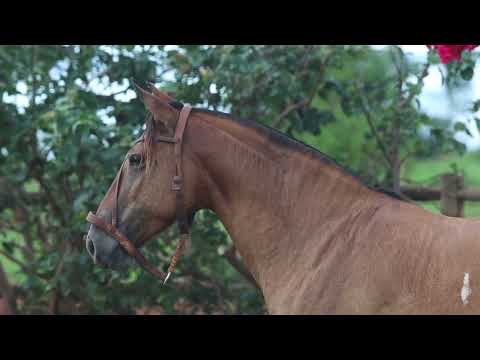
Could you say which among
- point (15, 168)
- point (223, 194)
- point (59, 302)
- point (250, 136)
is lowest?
point (59, 302)

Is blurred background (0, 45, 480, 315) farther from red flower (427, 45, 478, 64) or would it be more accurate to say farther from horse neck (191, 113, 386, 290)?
horse neck (191, 113, 386, 290)

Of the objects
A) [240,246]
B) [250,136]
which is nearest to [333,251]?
[240,246]

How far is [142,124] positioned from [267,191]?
197 centimetres

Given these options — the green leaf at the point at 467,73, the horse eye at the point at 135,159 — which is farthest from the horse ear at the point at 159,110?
the green leaf at the point at 467,73

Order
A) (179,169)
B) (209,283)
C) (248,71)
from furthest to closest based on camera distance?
(209,283)
(248,71)
(179,169)

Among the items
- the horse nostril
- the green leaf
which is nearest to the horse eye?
the horse nostril

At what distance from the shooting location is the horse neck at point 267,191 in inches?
99.8

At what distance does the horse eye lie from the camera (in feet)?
8.67

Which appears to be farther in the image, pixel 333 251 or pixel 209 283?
pixel 209 283

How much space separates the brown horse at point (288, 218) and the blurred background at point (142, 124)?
1.30 m

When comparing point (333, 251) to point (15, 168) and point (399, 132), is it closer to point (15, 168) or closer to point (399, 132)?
point (399, 132)

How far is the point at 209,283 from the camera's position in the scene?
4816mm

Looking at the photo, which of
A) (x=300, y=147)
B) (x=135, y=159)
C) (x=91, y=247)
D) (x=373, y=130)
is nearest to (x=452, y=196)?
(x=373, y=130)

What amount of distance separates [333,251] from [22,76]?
295 centimetres
